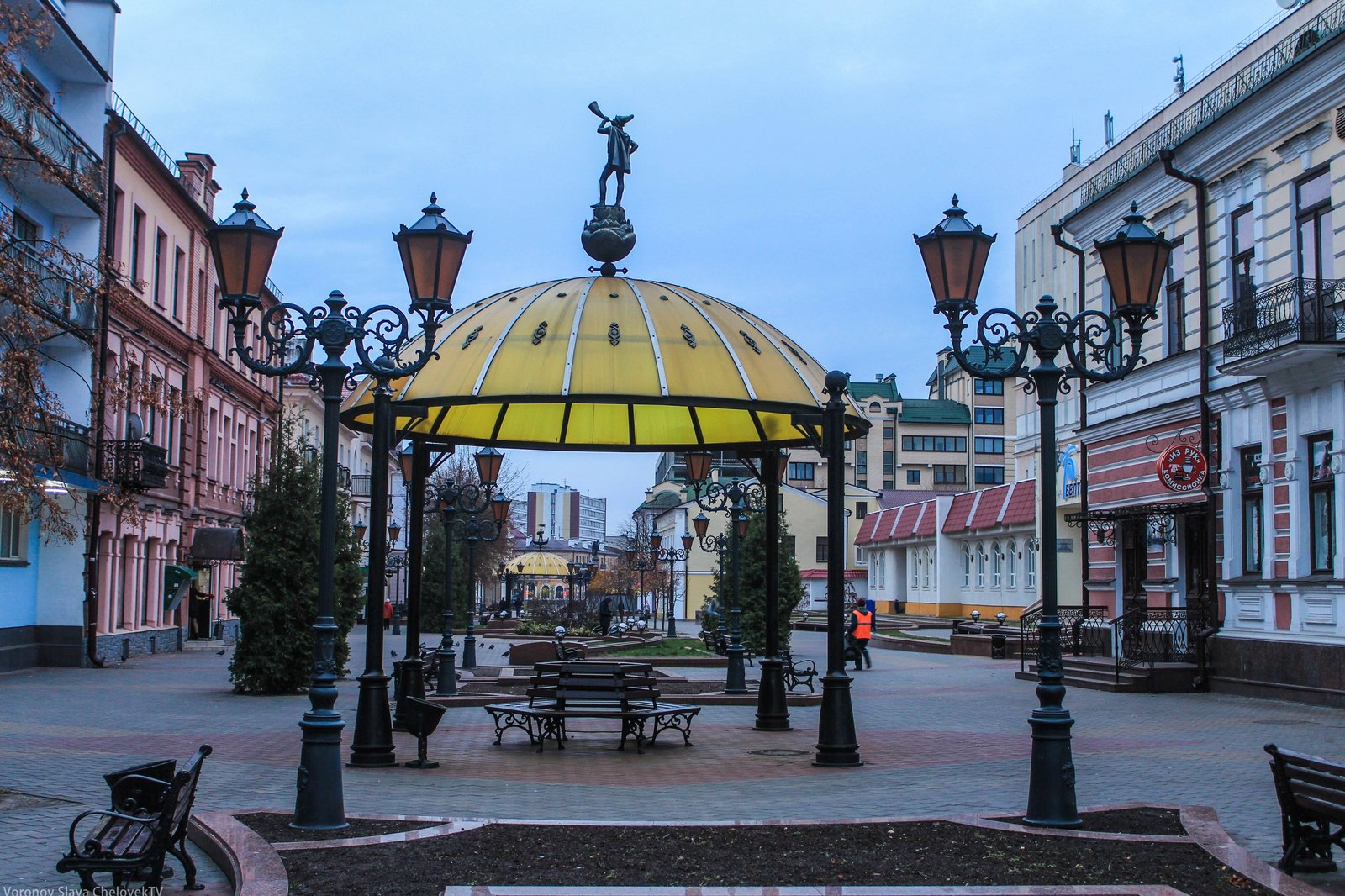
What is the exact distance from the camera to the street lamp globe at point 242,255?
32.2 ft

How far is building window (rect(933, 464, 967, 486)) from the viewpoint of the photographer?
104000 mm

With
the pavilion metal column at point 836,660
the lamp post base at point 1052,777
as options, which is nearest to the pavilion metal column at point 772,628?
the pavilion metal column at point 836,660

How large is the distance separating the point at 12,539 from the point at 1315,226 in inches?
957

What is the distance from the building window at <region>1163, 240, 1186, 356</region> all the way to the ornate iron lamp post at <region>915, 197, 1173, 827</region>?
47.8 feet

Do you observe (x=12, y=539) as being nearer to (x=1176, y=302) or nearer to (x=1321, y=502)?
(x=1176, y=302)

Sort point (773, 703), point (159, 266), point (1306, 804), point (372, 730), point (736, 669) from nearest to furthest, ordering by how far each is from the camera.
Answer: point (1306, 804)
point (372, 730)
point (773, 703)
point (736, 669)
point (159, 266)

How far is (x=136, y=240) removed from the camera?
1240 inches

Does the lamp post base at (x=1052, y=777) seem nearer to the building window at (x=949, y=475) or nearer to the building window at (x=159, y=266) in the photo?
the building window at (x=159, y=266)

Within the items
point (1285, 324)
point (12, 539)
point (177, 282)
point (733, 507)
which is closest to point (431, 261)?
point (733, 507)

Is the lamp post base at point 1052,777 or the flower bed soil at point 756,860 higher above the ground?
the lamp post base at point 1052,777

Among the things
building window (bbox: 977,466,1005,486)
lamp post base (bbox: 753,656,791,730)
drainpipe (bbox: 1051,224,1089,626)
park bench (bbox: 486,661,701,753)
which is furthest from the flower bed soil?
building window (bbox: 977,466,1005,486)

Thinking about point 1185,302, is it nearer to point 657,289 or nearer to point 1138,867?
point 657,289

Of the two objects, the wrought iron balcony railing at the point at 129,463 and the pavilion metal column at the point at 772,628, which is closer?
the pavilion metal column at the point at 772,628

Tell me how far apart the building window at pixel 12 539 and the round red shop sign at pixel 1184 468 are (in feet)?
70.0
